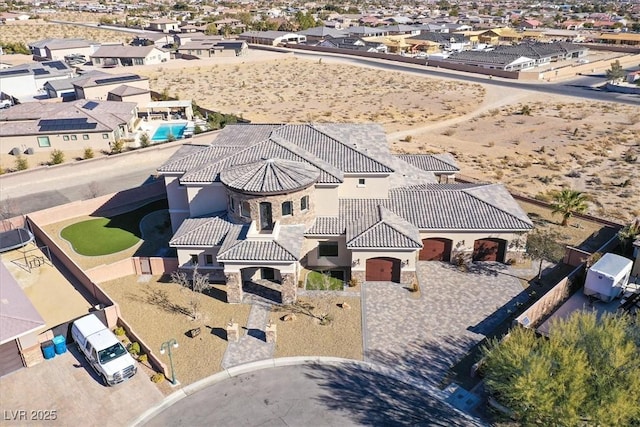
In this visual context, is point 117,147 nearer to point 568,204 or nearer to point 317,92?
point 317,92

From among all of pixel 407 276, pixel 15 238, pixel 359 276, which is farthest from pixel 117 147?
pixel 407 276

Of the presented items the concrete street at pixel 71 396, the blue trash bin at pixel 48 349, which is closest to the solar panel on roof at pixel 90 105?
the blue trash bin at pixel 48 349

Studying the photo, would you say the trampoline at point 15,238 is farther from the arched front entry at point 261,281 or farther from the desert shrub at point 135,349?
the arched front entry at point 261,281

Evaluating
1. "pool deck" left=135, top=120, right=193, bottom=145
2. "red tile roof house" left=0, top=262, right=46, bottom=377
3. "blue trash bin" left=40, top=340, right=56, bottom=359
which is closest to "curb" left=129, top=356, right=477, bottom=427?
"blue trash bin" left=40, top=340, right=56, bottom=359

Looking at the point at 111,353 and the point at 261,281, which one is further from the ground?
the point at 111,353

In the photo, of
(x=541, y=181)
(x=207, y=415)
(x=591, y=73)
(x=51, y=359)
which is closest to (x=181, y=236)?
(x=51, y=359)
